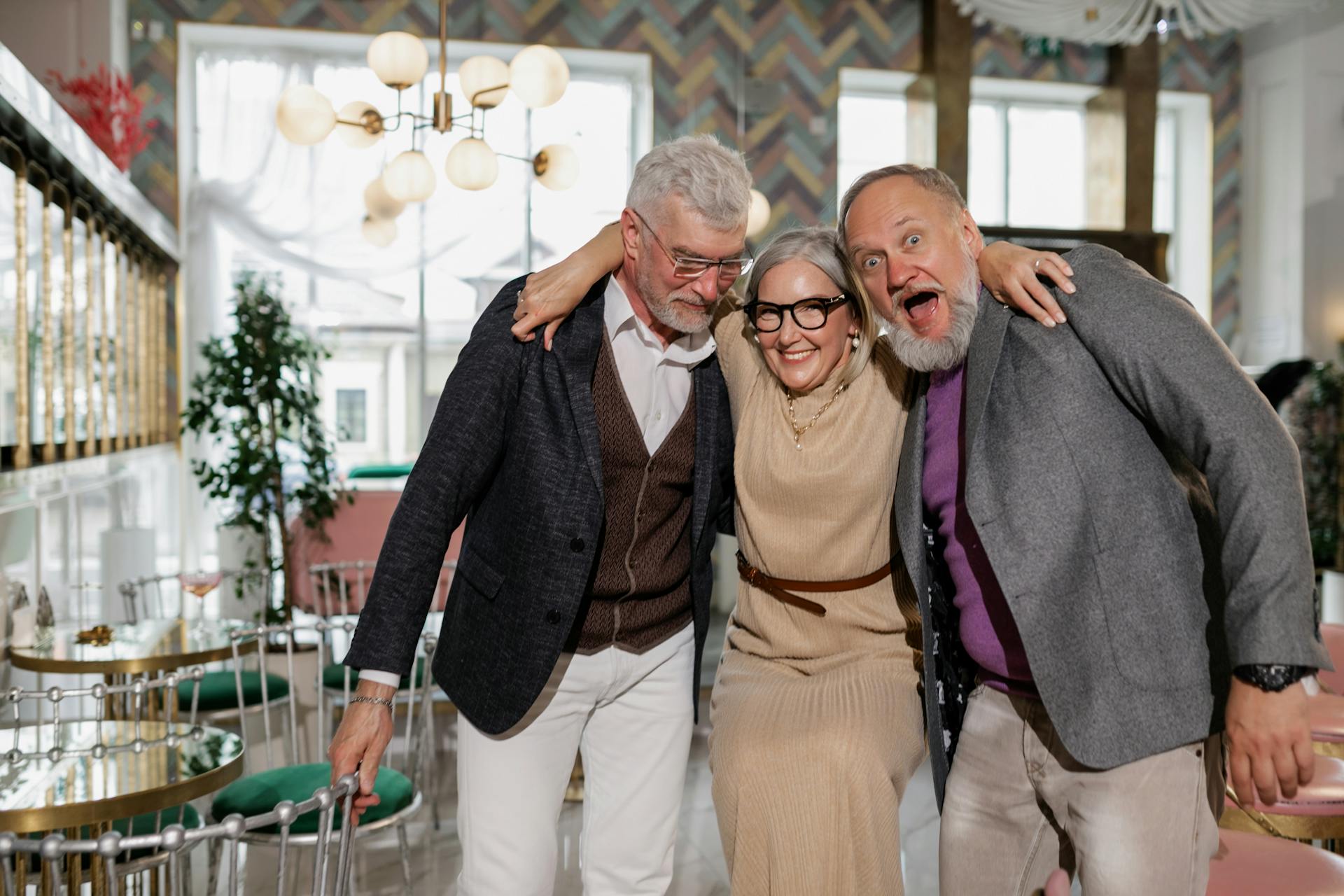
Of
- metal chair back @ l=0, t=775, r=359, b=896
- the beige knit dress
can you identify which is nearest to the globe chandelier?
the beige knit dress

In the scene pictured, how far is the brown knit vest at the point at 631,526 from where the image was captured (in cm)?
185

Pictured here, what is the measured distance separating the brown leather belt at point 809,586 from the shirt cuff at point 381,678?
64 centimetres

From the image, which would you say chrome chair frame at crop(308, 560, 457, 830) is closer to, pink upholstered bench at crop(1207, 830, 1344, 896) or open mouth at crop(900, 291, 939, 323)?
open mouth at crop(900, 291, 939, 323)

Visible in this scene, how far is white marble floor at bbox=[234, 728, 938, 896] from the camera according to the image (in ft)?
10.9

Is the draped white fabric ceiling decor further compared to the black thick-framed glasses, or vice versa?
the draped white fabric ceiling decor

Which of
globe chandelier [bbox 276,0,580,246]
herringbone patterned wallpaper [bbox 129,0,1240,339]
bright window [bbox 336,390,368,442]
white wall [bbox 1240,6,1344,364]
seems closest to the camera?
globe chandelier [bbox 276,0,580,246]

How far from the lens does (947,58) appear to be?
27.7 ft

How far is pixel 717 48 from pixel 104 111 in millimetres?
4754

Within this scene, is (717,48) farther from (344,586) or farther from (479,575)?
(479,575)

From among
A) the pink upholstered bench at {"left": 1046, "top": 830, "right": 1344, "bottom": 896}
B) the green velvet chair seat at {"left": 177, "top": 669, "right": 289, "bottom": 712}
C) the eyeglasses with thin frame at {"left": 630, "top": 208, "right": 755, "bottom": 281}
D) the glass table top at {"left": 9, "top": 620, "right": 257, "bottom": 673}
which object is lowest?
the green velvet chair seat at {"left": 177, "top": 669, "right": 289, "bottom": 712}

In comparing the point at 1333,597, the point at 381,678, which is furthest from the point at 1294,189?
the point at 381,678

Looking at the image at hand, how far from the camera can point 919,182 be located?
1.77 meters

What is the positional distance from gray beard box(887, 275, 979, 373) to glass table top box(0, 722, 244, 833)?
5.01ft

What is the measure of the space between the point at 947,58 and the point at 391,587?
7.82 m
